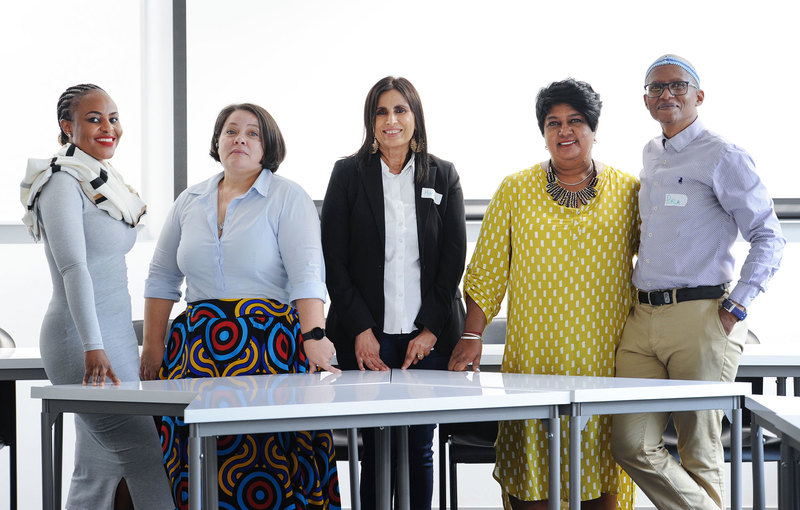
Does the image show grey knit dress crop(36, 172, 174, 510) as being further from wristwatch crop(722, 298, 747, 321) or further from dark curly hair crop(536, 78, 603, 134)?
wristwatch crop(722, 298, 747, 321)

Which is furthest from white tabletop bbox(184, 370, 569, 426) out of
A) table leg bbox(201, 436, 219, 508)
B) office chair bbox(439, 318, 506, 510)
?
office chair bbox(439, 318, 506, 510)

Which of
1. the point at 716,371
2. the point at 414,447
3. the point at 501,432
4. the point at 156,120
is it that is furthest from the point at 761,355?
the point at 156,120

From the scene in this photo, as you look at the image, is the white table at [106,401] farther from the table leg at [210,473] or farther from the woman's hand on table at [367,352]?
the woman's hand on table at [367,352]

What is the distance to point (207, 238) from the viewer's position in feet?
7.90

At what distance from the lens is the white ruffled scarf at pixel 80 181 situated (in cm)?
229

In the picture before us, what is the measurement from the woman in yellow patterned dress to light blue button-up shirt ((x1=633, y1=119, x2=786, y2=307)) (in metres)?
0.13

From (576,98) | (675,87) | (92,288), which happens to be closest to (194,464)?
(92,288)

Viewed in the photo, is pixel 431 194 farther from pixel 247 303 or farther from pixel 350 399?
pixel 350 399

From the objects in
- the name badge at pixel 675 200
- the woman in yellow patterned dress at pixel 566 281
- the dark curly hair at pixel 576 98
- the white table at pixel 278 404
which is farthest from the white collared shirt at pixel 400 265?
the name badge at pixel 675 200

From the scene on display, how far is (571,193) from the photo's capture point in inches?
101

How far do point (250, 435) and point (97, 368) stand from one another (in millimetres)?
479

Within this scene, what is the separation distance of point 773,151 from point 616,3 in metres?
1.22

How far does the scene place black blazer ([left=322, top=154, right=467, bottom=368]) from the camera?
262 cm

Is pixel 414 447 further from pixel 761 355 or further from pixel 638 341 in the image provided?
pixel 761 355
